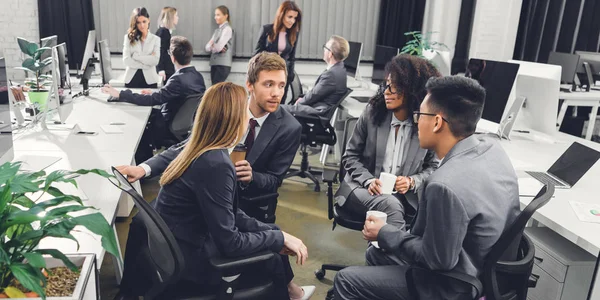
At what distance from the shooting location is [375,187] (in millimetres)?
2441

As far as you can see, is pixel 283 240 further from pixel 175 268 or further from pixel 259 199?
pixel 259 199

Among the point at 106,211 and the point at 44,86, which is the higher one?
the point at 44,86

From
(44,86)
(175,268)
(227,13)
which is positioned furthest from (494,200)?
(227,13)

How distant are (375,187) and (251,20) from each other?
468cm

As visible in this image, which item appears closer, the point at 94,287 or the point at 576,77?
the point at 94,287

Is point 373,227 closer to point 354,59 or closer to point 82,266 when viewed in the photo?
point 82,266

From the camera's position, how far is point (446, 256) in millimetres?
1585

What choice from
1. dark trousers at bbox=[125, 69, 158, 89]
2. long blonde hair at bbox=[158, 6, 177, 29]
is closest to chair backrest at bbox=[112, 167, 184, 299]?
dark trousers at bbox=[125, 69, 158, 89]

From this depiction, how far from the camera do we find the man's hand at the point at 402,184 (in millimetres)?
2442

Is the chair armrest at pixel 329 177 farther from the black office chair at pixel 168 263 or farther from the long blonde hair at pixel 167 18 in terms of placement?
the long blonde hair at pixel 167 18

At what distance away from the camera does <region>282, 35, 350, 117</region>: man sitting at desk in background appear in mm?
4113

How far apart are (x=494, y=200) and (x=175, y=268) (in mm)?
1033

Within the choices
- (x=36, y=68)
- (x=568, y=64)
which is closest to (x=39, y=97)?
(x=36, y=68)

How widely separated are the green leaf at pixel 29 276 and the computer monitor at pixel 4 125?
116cm
